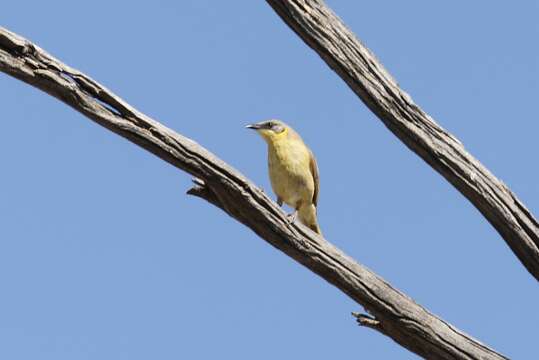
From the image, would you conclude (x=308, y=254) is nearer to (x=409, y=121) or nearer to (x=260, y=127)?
(x=409, y=121)

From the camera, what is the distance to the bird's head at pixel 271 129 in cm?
930

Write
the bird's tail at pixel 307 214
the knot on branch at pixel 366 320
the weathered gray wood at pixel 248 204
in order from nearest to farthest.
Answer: the weathered gray wood at pixel 248 204
the knot on branch at pixel 366 320
the bird's tail at pixel 307 214

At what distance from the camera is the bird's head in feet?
30.5

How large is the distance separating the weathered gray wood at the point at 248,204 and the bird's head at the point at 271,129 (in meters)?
3.50

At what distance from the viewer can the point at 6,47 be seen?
5125 mm

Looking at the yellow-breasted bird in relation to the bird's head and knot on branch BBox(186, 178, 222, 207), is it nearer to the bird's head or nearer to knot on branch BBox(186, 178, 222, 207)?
the bird's head

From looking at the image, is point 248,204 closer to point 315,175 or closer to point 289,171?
point 289,171

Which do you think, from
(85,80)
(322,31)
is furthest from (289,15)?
Result: (85,80)

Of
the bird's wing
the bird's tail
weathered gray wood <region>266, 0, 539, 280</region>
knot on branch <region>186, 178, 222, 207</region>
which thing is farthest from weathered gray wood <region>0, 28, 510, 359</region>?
the bird's wing

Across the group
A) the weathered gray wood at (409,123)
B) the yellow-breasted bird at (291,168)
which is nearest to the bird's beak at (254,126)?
the yellow-breasted bird at (291,168)

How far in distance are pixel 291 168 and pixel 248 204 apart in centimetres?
368

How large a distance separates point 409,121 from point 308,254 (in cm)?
98

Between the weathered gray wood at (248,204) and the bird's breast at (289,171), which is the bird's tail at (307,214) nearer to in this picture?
the bird's breast at (289,171)

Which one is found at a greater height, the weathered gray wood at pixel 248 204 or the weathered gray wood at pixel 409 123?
the weathered gray wood at pixel 409 123
